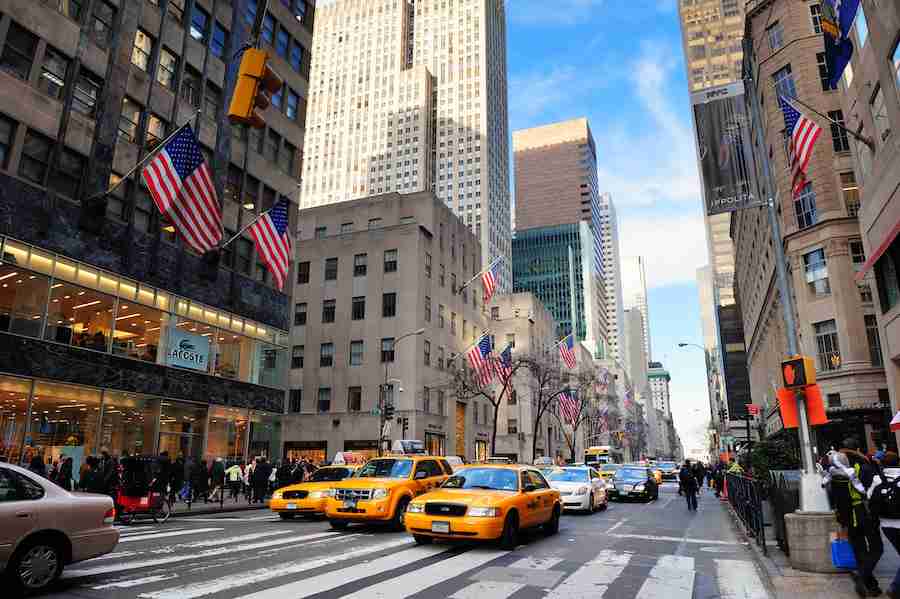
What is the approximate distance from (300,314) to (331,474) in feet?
109

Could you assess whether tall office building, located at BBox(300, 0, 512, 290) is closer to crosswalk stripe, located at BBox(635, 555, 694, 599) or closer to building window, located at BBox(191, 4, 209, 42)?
building window, located at BBox(191, 4, 209, 42)

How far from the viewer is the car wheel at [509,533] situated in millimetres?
11570

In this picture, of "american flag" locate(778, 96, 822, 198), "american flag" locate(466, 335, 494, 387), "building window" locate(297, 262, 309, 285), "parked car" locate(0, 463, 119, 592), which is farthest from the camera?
"building window" locate(297, 262, 309, 285)

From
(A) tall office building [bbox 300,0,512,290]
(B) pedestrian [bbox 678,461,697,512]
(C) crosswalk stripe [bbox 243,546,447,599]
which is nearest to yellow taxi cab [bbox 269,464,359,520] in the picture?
(C) crosswalk stripe [bbox 243,546,447,599]

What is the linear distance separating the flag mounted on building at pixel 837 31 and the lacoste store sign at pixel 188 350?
27028 mm

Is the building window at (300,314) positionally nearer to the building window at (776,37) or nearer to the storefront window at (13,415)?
the storefront window at (13,415)

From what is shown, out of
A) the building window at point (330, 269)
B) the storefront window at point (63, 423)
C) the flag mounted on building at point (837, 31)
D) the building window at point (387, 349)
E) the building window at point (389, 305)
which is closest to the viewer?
the flag mounted on building at point (837, 31)

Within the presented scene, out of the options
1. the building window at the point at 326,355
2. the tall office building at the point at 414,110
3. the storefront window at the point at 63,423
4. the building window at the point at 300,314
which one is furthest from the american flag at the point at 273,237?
the tall office building at the point at 414,110

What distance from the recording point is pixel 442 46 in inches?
6309

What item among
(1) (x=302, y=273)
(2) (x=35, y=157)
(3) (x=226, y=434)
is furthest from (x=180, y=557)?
(1) (x=302, y=273)

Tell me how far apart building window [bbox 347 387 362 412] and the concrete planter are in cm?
3995

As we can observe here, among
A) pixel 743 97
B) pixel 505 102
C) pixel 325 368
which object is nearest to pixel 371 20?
pixel 505 102

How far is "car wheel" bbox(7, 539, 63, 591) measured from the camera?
7379 millimetres

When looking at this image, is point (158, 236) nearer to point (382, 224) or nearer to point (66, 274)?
point (66, 274)
